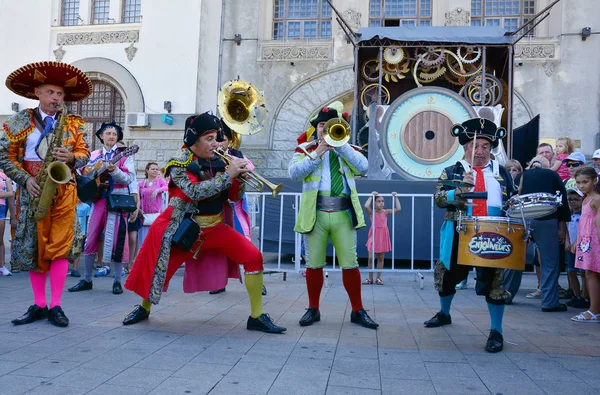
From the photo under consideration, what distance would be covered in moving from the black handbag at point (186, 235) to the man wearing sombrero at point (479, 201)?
6.72 ft

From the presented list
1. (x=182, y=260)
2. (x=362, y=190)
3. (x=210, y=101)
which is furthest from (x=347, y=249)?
(x=210, y=101)

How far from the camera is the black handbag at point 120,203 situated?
6.66 metres

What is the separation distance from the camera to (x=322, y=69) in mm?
16031

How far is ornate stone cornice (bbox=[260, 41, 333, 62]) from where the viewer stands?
16078mm

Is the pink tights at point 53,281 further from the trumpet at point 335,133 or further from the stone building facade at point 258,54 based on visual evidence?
the stone building facade at point 258,54

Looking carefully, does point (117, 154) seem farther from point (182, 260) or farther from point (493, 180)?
point (493, 180)

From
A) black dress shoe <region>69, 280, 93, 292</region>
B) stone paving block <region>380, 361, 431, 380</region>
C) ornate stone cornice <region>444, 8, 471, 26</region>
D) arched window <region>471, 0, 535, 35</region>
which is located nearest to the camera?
stone paving block <region>380, 361, 431, 380</region>

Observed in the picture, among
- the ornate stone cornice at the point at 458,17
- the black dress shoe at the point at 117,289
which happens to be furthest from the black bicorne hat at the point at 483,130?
the ornate stone cornice at the point at 458,17

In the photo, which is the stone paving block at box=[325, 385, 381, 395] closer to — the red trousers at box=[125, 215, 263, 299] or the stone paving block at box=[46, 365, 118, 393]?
the stone paving block at box=[46, 365, 118, 393]

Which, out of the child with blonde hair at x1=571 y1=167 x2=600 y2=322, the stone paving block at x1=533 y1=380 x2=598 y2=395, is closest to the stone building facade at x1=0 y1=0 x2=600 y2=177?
the child with blonde hair at x1=571 y1=167 x2=600 y2=322

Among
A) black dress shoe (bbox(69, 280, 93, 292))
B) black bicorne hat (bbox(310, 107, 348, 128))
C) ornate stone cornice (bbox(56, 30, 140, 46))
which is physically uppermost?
ornate stone cornice (bbox(56, 30, 140, 46))

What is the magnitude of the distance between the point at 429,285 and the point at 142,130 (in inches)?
471

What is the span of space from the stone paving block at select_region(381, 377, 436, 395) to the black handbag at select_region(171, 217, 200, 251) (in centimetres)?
198

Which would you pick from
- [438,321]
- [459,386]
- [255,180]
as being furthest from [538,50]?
[459,386]
